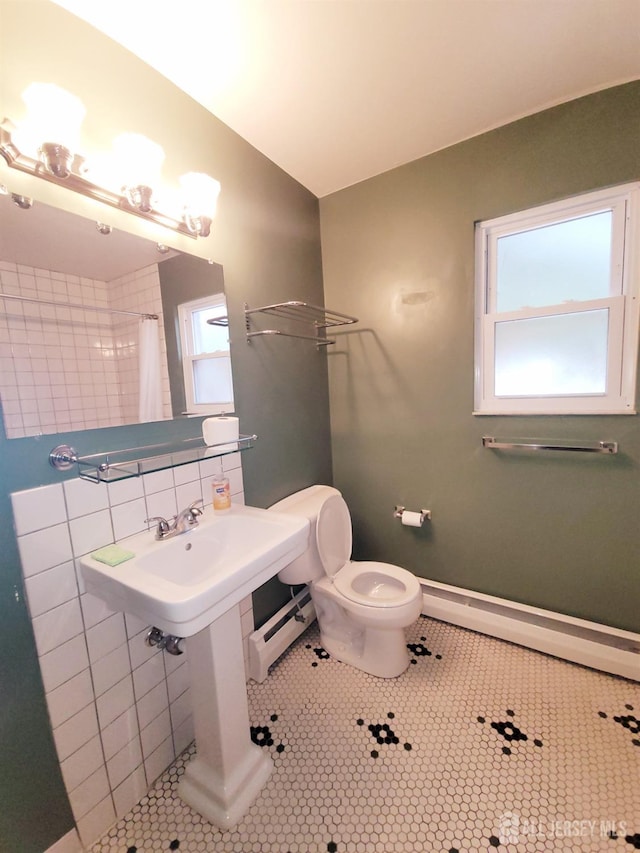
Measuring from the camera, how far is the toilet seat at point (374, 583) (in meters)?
1.54

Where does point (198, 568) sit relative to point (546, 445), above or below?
below

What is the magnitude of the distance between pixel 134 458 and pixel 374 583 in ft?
4.42

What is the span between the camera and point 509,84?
1303 millimetres

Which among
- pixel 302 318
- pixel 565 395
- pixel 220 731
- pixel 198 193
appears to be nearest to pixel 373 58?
pixel 198 193

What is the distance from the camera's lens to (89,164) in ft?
3.14

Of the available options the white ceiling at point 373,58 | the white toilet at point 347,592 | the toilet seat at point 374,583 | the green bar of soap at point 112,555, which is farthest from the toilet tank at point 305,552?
the white ceiling at point 373,58

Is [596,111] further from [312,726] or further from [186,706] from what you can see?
[186,706]

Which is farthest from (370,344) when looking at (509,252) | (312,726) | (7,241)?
(312,726)

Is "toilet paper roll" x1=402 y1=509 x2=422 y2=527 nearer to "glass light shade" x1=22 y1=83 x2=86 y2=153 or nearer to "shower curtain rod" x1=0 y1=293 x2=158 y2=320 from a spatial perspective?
"shower curtain rod" x1=0 y1=293 x2=158 y2=320

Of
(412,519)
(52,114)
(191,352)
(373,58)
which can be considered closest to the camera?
(52,114)

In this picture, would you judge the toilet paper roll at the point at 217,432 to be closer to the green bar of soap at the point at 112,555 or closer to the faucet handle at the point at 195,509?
the faucet handle at the point at 195,509

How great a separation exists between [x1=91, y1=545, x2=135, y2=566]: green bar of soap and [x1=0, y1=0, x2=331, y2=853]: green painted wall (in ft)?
0.58

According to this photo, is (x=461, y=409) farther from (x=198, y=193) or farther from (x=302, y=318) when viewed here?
(x=198, y=193)

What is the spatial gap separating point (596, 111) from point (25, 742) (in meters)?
2.90
